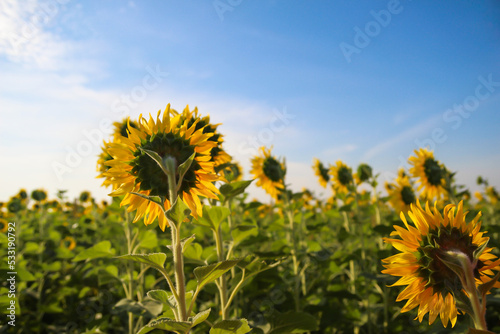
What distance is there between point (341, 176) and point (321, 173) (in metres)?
0.54

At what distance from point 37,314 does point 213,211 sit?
354 cm

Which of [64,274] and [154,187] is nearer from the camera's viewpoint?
[154,187]

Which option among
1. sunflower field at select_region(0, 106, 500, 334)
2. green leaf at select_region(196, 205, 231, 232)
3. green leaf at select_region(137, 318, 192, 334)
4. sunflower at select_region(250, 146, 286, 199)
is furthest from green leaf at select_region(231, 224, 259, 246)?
sunflower at select_region(250, 146, 286, 199)

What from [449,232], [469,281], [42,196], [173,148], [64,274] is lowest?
[64,274]

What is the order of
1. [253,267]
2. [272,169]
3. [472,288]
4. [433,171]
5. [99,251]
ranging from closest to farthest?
1. [472,288]
2. [253,267]
3. [99,251]
4. [433,171]
5. [272,169]

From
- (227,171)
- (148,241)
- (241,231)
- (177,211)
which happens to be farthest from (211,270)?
(227,171)

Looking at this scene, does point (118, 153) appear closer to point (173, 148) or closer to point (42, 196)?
point (173, 148)

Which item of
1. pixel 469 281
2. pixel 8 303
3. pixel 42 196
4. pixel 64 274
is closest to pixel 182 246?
pixel 469 281

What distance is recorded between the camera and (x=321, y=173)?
5.58 m

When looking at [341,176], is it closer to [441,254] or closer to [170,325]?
[441,254]

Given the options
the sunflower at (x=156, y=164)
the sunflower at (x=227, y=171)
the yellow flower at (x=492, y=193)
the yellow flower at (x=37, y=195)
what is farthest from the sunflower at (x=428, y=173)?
the yellow flower at (x=492, y=193)

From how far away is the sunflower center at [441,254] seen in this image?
1.21m

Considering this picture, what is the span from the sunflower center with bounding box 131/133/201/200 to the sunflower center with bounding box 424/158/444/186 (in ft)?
9.29

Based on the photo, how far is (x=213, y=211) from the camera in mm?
1741
